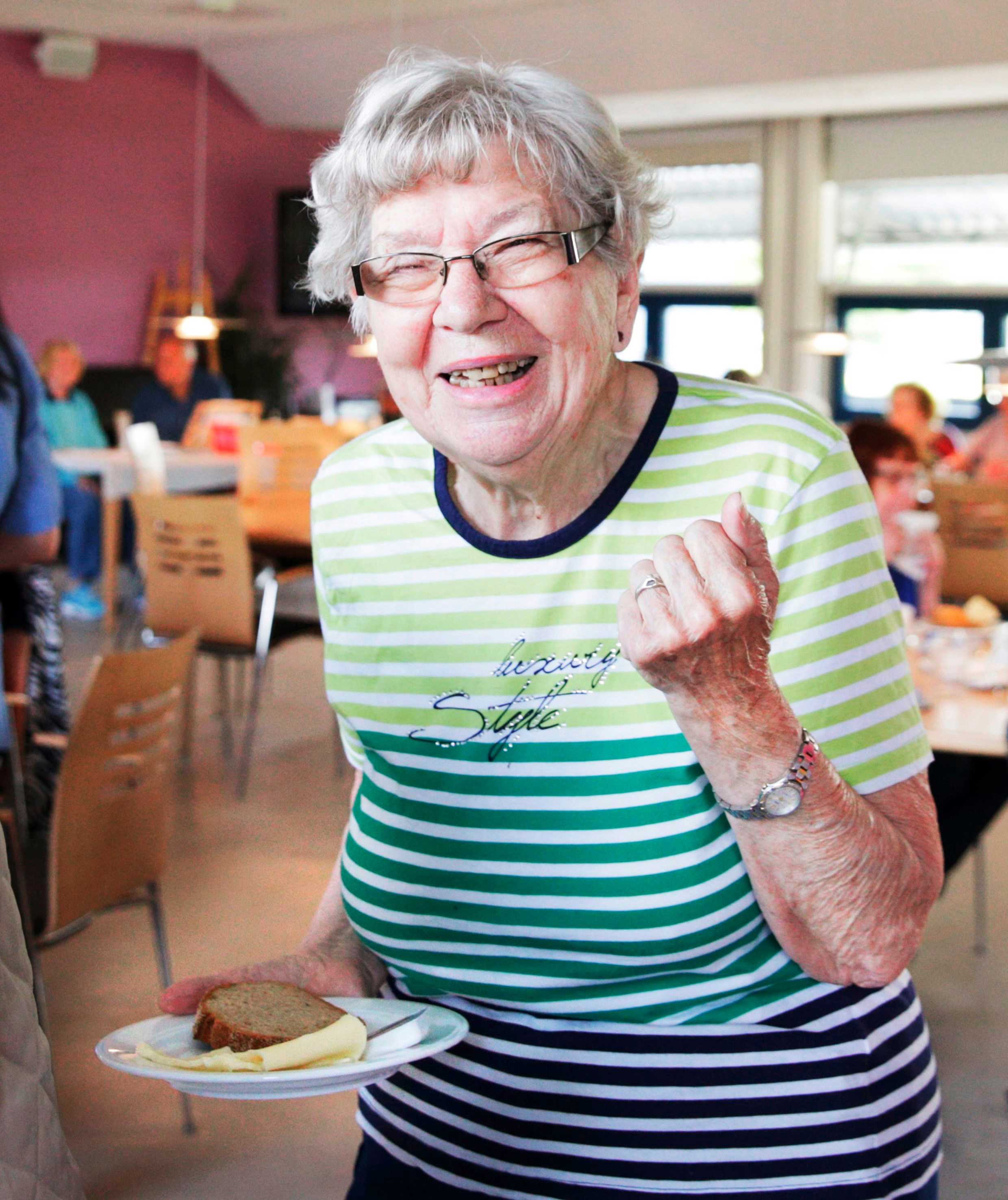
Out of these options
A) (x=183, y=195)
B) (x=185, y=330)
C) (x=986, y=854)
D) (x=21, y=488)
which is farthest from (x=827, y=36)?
(x=21, y=488)

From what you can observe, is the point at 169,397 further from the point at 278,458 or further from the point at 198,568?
the point at 198,568

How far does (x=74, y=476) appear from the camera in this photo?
861 centimetres

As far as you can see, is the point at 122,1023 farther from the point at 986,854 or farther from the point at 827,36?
the point at 827,36

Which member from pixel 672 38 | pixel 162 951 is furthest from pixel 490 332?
pixel 672 38

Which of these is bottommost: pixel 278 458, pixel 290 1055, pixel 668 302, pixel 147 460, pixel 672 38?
pixel 290 1055

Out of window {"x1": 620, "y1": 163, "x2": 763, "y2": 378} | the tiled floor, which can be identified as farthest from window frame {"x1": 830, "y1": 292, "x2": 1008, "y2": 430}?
the tiled floor

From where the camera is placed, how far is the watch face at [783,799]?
3.17 feet

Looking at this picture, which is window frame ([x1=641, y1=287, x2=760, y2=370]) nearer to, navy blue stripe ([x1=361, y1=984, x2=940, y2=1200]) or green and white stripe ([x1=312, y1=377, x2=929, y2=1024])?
green and white stripe ([x1=312, y1=377, x2=929, y2=1024])

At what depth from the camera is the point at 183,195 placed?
11.5 meters

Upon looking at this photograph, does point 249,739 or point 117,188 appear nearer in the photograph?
point 249,739

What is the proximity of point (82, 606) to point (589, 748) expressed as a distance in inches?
290

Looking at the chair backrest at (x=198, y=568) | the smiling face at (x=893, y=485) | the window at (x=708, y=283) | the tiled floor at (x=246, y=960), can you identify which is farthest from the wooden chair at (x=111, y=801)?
the window at (x=708, y=283)

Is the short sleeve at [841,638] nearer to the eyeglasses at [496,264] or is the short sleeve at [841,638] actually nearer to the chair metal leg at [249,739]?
the eyeglasses at [496,264]

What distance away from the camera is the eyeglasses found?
109 cm
